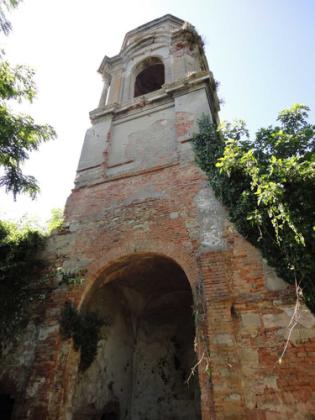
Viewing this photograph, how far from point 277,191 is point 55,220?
18.6ft

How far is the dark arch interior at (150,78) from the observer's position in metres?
13.2

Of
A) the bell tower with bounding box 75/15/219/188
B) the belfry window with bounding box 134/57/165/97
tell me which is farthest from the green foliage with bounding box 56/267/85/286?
the belfry window with bounding box 134/57/165/97

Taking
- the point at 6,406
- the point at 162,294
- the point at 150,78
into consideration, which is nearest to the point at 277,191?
the point at 162,294

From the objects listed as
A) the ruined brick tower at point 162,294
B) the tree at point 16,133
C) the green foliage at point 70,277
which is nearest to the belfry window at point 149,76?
the ruined brick tower at point 162,294

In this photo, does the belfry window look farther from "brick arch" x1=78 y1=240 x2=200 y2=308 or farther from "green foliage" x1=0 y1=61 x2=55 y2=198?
"brick arch" x1=78 y1=240 x2=200 y2=308

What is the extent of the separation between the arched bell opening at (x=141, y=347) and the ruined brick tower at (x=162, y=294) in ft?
0.11

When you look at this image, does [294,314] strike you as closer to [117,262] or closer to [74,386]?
[117,262]

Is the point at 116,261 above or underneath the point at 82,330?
above

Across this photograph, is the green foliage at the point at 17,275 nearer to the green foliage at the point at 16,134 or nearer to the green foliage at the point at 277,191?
the green foliage at the point at 16,134

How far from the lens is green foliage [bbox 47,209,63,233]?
7.70 m

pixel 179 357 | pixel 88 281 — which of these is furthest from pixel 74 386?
pixel 179 357

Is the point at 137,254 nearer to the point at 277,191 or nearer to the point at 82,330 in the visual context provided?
the point at 82,330

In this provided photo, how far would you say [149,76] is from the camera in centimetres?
1359

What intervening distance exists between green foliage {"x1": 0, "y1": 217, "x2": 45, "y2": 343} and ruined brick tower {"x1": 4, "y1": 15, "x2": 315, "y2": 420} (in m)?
0.49
